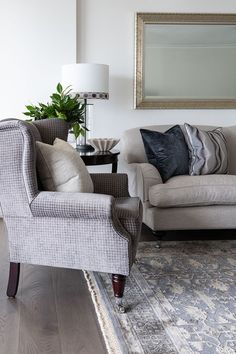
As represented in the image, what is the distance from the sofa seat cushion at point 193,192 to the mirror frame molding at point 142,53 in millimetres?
1183

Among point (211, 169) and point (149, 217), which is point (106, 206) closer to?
point (149, 217)

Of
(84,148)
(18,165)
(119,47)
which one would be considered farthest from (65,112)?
(18,165)

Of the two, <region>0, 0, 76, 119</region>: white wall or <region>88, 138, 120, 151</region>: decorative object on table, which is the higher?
<region>0, 0, 76, 119</region>: white wall

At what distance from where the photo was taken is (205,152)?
331cm

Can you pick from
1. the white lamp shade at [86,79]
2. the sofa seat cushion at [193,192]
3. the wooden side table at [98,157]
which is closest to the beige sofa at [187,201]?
the sofa seat cushion at [193,192]

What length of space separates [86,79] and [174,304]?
77.9 inches

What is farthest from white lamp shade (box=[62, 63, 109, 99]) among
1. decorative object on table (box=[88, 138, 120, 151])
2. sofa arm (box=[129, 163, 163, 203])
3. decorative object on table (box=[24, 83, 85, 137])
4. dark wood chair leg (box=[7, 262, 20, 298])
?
dark wood chair leg (box=[7, 262, 20, 298])

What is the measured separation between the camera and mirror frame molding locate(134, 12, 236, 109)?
385 cm

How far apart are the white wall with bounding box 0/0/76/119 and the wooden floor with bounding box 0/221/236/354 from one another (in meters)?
1.75

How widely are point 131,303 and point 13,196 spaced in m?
0.79

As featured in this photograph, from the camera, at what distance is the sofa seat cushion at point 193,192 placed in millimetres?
2910

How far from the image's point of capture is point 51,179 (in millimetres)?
2135

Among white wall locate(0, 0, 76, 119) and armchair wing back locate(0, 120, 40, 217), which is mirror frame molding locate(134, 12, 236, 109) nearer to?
white wall locate(0, 0, 76, 119)

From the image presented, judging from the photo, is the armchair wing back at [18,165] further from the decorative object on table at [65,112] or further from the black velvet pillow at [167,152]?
→ the black velvet pillow at [167,152]
